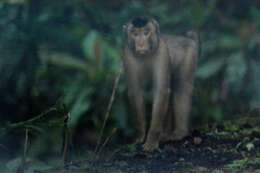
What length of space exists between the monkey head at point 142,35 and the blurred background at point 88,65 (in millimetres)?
3068

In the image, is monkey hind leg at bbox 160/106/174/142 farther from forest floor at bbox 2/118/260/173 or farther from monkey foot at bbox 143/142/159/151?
monkey foot at bbox 143/142/159/151

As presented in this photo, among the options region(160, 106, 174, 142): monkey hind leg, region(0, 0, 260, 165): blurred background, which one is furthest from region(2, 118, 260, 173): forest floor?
region(0, 0, 260, 165): blurred background

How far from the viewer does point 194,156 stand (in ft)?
15.5

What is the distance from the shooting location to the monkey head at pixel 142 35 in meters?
5.37

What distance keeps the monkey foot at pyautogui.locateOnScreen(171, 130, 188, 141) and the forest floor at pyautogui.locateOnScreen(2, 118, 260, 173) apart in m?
0.13

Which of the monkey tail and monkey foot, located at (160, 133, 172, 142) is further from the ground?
the monkey tail

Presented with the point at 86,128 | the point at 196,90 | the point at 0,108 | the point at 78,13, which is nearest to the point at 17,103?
the point at 0,108

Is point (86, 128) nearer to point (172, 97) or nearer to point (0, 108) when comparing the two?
point (0, 108)

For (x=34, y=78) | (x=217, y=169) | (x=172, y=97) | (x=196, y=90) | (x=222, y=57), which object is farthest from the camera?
(x=222, y=57)

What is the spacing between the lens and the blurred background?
891cm

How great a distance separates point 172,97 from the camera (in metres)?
6.32

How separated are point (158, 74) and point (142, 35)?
0.56 m

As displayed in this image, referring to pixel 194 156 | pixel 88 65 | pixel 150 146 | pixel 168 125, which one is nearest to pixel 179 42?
pixel 168 125

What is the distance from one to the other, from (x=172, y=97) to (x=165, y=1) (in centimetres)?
743
